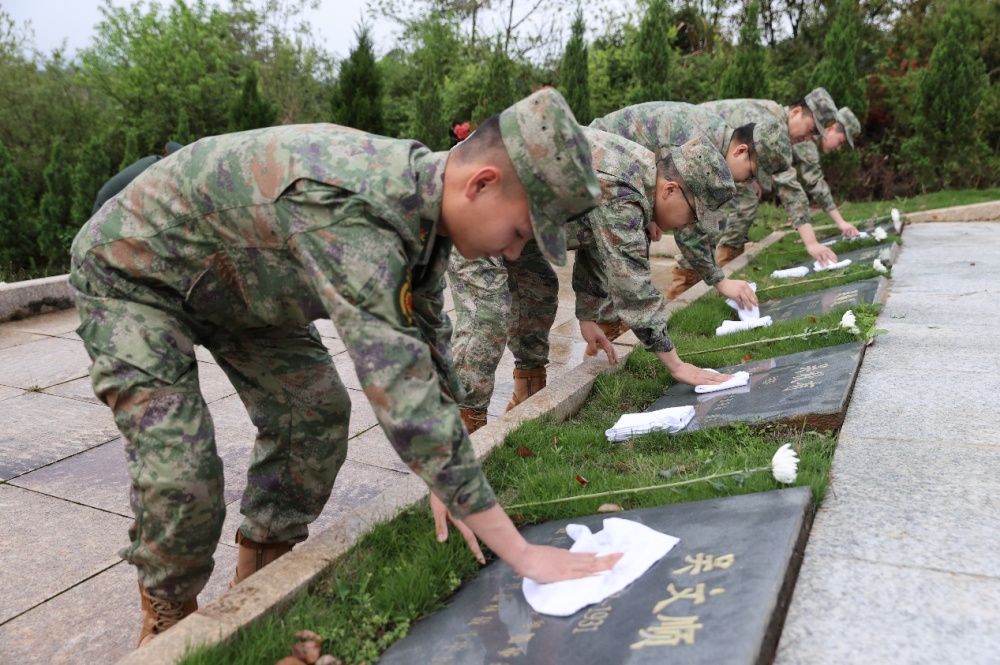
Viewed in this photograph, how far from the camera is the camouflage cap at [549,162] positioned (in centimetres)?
180

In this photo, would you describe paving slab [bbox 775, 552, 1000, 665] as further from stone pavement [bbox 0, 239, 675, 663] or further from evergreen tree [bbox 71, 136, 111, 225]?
evergreen tree [bbox 71, 136, 111, 225]

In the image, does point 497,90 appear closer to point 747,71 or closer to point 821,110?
point 747,71

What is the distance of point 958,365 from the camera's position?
3.83 m

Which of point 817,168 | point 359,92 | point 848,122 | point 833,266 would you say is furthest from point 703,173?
point 359,92

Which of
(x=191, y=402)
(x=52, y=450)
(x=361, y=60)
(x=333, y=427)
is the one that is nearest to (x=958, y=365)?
(x=333, y=427)

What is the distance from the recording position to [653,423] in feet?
11.0

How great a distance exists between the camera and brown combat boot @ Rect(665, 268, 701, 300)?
7.19 m

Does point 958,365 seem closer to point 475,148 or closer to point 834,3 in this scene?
point 475,148

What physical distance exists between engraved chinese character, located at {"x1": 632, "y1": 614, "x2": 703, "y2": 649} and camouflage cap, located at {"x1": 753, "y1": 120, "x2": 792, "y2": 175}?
5.76 meters

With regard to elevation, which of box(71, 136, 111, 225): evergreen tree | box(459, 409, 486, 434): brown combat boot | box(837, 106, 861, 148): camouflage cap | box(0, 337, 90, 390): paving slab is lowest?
box(459, 409, 486, 434): brown combat boot

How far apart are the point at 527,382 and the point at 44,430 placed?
2470mm

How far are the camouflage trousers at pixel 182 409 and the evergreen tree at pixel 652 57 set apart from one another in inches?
443

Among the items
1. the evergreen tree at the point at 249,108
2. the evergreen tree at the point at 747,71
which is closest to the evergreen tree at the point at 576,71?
the evergreen tree at the point at 747,71

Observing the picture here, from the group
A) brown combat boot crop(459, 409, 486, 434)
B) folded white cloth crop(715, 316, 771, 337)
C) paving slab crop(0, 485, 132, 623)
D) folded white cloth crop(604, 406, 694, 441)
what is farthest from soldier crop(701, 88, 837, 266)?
paving slab crop(0, 485, 132, 623)
